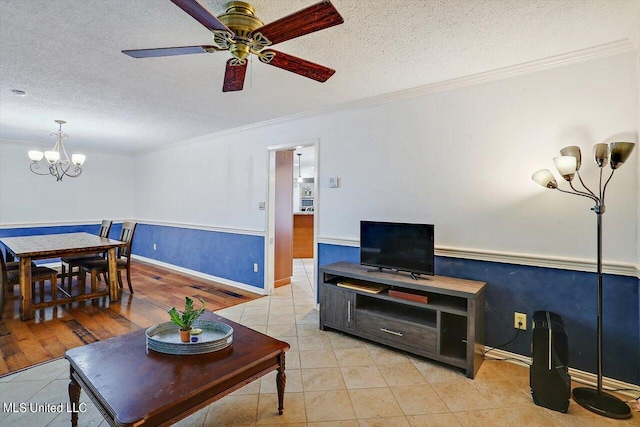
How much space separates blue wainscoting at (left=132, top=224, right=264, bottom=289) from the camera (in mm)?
4586

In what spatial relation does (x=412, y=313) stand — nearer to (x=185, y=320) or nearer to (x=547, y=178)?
(x=547, y=178)

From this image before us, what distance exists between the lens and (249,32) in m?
1.63

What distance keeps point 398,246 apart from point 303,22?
196cm

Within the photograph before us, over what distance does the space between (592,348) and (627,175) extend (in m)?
1.23

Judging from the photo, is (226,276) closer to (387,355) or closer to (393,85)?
(387,355)

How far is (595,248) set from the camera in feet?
7.41

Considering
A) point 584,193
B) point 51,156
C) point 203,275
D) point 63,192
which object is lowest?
point 203,275

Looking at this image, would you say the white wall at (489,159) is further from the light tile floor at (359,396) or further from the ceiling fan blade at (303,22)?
the ceiling fan blade at (303,22)

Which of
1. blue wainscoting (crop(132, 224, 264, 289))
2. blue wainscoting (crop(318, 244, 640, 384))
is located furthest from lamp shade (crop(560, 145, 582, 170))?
blue wainscoting (crop(132, 224, 264, 289))

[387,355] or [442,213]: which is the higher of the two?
[442,213]

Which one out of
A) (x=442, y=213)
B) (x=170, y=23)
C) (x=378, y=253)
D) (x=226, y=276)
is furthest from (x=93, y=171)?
(x=442, y=213)

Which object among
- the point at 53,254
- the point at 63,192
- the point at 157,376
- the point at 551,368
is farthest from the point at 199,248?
the point at 551,368

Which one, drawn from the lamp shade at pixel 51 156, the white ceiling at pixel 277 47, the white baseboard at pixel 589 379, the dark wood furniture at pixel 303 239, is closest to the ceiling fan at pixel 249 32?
the white ceiling at pixel 277 47

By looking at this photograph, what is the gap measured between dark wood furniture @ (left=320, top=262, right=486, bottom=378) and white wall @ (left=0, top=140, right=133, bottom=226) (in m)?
5.77
